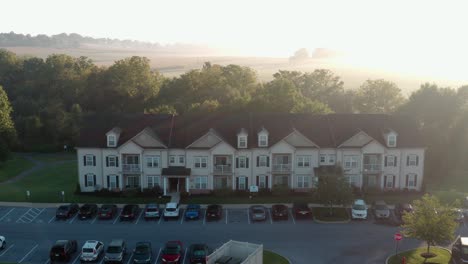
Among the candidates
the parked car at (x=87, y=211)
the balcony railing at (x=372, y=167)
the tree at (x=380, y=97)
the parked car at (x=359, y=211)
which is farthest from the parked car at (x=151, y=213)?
the tree at (x=380, y=97)

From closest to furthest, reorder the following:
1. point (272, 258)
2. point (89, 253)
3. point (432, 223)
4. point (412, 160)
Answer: point (432, 223), point (89, 253), point (272, 258), point (412, 160)

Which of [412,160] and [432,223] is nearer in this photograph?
[432,223]

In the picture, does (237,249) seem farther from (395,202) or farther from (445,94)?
(445,94)

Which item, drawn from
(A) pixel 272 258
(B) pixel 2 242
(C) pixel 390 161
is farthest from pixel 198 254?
(C) pixel 390 161

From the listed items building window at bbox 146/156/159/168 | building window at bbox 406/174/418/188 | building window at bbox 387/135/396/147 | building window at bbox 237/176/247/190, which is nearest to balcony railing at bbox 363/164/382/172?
building window at bbox 387/135/396/147

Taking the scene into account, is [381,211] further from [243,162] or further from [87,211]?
[87,211]

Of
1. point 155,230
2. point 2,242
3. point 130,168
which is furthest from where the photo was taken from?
point 130,168

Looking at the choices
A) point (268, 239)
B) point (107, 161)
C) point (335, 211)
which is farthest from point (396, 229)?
point (107, 161)
